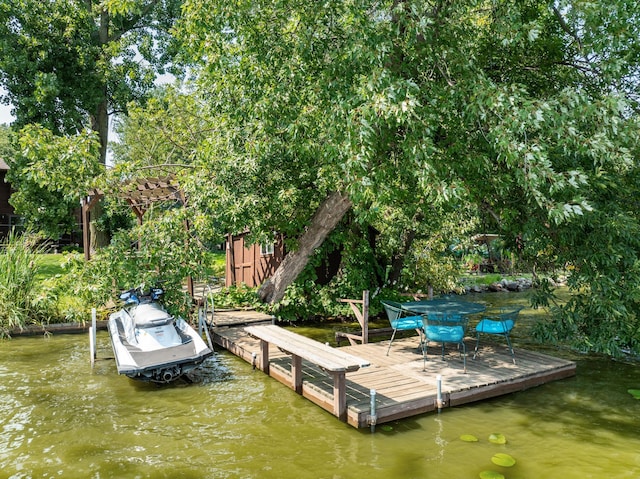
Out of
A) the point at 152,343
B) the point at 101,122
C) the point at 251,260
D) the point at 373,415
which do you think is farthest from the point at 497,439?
the point at 101,122

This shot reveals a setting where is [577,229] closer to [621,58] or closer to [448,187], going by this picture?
[448,187]

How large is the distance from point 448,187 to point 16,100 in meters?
18.6

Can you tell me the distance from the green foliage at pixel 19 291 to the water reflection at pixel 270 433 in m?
3.46

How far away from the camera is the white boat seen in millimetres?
7371

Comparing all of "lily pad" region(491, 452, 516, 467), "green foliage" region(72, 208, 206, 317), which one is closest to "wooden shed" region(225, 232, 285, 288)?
"green foliage" region(72, 208, 206, 317)

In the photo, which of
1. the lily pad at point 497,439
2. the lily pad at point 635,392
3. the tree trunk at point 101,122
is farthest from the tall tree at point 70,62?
the lily pad at point 635,392

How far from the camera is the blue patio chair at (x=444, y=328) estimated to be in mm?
7586

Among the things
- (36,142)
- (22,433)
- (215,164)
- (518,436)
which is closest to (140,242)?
(215,164)

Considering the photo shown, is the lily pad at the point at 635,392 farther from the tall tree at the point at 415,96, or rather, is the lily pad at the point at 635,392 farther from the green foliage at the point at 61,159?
the green foliage at the point at 61,159

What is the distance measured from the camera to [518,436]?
5.90 metres

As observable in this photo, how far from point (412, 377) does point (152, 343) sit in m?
4.25

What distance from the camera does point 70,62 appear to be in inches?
737

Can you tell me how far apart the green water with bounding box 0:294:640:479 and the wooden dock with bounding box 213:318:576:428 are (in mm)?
160

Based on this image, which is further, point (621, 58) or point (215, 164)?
point (215, 164)
